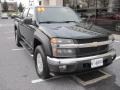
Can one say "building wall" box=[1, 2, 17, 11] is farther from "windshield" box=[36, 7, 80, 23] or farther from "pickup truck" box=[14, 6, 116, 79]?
"pickup truck" box=[14, 6, 116, 79]

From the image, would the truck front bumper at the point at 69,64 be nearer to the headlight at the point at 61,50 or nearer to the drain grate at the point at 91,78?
the headlight at the point at 61,50

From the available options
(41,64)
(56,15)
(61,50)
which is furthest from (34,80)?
(56,15)

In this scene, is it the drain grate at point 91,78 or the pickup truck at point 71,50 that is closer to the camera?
the pickup truck at point 71,50

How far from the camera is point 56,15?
5609 mm

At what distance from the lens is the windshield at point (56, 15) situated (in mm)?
5352

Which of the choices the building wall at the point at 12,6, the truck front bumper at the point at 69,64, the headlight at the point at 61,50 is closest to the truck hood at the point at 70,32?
the headlight at the point at 61,50

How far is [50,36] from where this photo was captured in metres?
4.16

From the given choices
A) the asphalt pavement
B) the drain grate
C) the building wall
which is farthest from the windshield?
the building wall

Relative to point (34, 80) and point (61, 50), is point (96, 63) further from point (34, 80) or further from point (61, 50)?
point (34, 80)

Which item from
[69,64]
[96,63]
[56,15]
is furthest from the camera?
[56,15]

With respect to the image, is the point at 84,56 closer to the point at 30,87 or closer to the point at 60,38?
the point at 60,38

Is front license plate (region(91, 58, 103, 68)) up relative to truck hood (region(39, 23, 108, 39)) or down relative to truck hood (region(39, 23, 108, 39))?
down

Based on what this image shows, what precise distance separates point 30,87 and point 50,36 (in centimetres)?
125

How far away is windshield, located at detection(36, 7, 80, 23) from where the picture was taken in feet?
17.6
